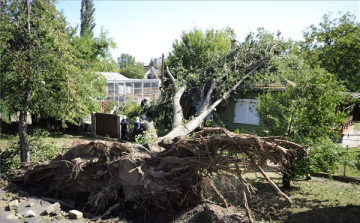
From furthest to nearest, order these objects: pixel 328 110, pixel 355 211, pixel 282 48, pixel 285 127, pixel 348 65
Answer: pixel 348 65 → pixel 282 48 → pixel 285 127 → pixel 328 110 → pixel 355 211

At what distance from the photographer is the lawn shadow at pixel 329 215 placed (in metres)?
5.91

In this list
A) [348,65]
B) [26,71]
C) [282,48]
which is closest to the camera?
[26,71]

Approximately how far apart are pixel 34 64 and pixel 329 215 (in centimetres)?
876

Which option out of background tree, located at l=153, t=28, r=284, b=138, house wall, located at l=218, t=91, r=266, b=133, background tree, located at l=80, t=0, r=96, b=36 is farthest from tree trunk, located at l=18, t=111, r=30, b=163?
background tree, located at l=80, t=0, r=96, b=36

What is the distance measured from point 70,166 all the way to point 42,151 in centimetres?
324

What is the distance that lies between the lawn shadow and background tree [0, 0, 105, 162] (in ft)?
23.3

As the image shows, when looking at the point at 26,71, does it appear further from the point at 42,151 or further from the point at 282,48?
the point at 282,48

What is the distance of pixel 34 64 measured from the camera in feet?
27.2

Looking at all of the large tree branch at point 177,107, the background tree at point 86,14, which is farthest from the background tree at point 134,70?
the large tree branch at point 177,107

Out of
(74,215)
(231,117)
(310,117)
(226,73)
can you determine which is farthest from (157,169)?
(231,117)

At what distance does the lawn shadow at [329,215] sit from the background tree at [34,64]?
23.3ft

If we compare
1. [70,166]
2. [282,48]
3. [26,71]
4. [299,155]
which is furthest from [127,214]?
[282,48]

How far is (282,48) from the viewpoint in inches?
561

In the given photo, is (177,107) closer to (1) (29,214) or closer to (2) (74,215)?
(2) (74,215)
